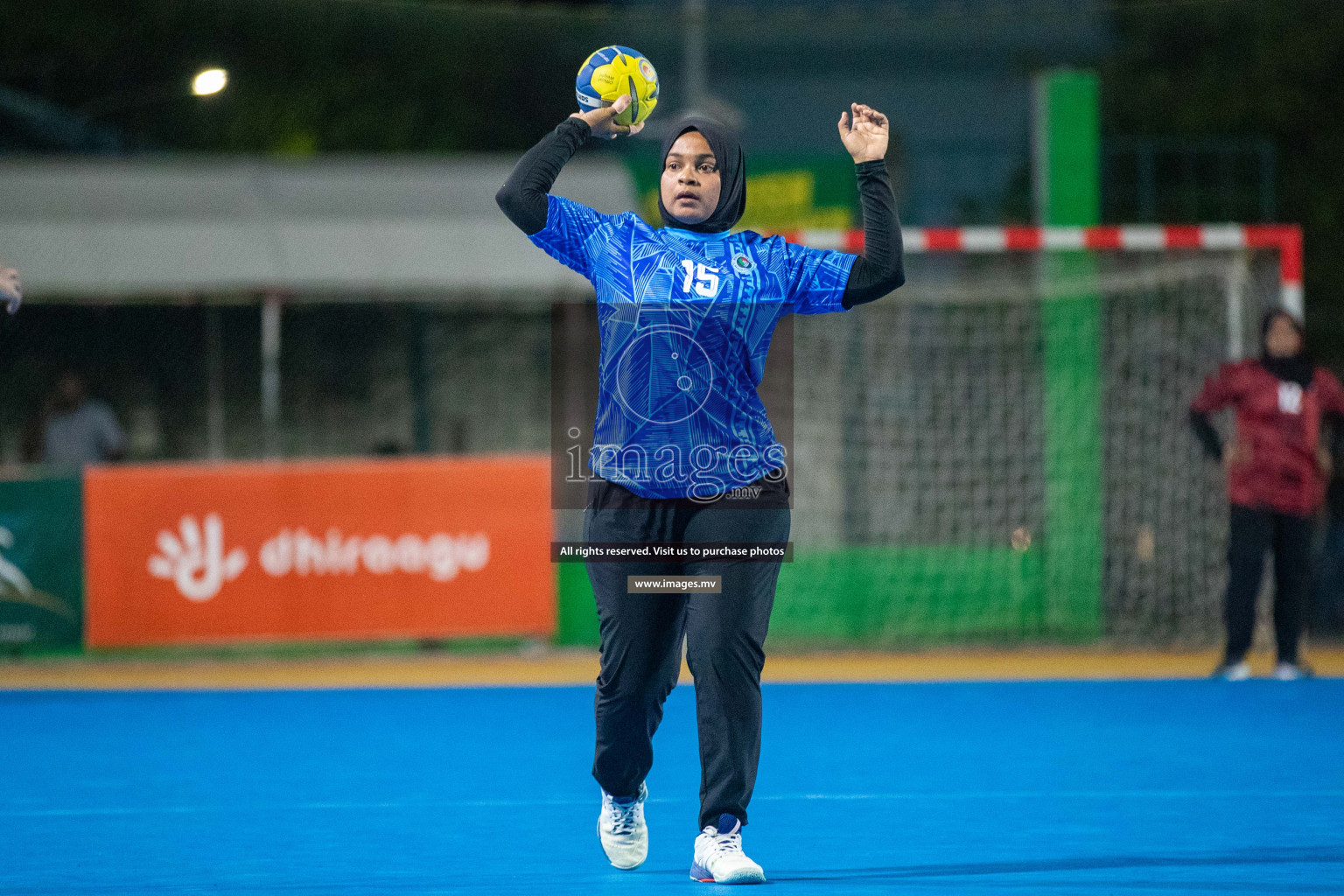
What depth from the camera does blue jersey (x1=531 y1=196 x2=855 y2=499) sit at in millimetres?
4266

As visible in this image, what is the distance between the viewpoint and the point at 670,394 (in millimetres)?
4277

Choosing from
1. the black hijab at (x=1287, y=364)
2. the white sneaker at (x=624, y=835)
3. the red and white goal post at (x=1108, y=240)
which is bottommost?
the white sneaker at (x=624, y=835)

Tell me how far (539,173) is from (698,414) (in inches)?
30.2

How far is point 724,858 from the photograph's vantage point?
4.24 metres

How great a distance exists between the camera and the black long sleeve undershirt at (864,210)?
4254 mm

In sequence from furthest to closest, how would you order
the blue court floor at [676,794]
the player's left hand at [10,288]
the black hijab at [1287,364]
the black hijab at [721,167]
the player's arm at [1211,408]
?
the player's arm at [1211,408]
the black hijab at [1287,364]
the player's left hand at [10,288]
the blue court floor at [676,794]
the black hijab at [721,167]

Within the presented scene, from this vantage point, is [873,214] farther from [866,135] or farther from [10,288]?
[10,288]

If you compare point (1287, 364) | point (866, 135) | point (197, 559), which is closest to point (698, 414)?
point (866, 135)

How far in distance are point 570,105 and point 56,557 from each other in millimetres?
12125

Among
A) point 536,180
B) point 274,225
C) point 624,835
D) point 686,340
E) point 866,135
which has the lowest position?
point 624,835

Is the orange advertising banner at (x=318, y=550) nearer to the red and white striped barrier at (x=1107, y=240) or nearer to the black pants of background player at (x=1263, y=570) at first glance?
the red and white striped barrier at (x=1107, y=240)

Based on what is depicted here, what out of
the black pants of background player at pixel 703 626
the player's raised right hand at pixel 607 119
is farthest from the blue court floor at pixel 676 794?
the player's raised right hand at pixel 607 119

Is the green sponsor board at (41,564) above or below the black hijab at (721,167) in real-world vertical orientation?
below

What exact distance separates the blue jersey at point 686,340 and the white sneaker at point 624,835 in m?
0.92
